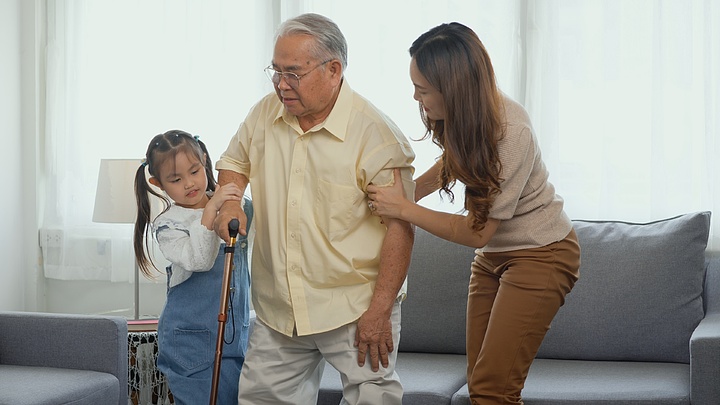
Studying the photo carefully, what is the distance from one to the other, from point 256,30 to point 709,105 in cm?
207

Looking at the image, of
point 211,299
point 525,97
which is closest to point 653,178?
point 525,97

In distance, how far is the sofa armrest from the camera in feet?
9.20

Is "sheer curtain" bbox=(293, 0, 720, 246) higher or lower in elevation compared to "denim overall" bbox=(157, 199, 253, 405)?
higher

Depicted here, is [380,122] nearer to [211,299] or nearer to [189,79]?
[211,299]

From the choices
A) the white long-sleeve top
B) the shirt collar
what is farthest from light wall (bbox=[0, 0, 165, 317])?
the shirt collar

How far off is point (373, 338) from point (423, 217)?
1.07 feet

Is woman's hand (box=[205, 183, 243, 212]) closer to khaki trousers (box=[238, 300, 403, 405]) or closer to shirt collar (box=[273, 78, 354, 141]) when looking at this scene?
shirt collar (box=[273, 78, 354, 141])

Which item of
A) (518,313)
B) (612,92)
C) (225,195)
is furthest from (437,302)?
(225,195)

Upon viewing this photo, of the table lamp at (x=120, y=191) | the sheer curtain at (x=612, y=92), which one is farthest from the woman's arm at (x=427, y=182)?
the table lamp at (x=120, y=191)

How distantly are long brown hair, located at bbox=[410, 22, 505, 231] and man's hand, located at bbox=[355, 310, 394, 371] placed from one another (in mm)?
361

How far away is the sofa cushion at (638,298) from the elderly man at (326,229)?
1318mm

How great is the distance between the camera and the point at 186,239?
252 centimetres

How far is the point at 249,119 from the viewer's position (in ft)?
8.05

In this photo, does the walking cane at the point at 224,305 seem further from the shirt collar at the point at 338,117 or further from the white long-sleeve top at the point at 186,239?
the shirt collar at the point at 338,117
